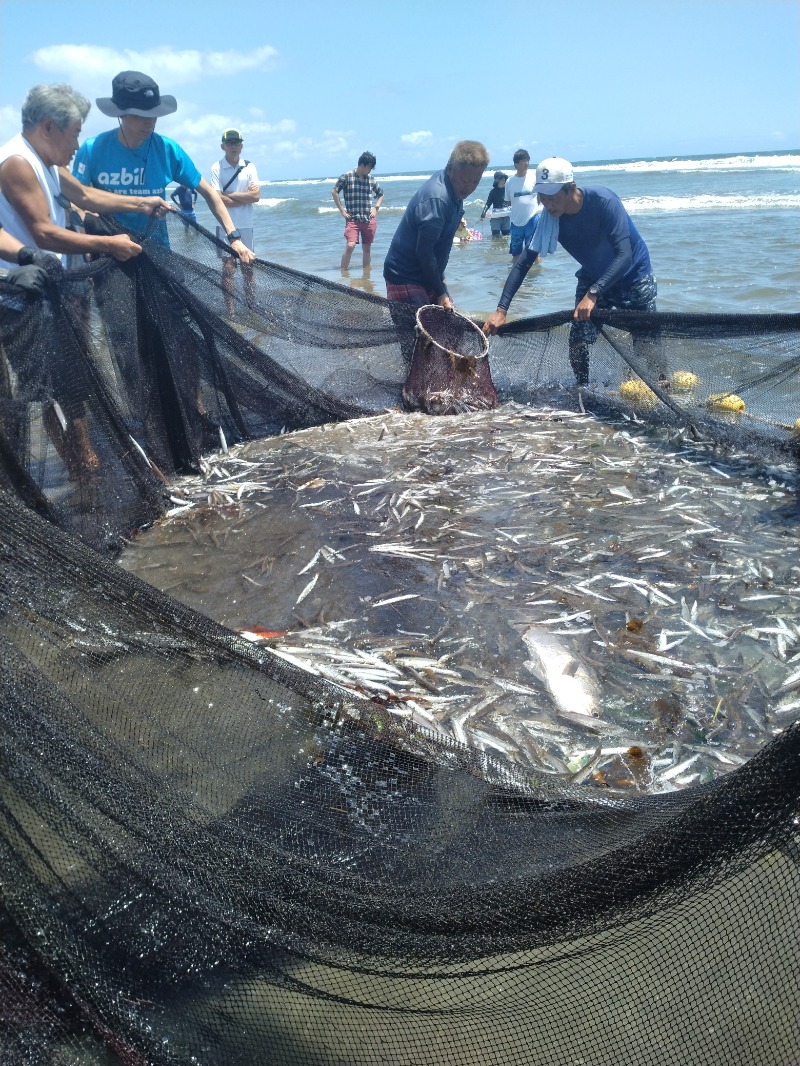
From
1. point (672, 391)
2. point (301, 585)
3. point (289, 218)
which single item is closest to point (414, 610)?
point (301, 585)

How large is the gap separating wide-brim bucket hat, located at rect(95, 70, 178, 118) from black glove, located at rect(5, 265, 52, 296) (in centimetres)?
235

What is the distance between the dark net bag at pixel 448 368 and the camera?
830cm

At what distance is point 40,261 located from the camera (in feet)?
17.3

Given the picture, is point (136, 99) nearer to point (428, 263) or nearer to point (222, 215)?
point (222, 215)

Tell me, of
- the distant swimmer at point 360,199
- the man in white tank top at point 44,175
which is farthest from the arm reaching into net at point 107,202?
the distant swimmer at point 360,199

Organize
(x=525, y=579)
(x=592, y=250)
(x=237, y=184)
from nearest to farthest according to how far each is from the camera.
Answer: (x=525, y=579)
(x=592, y=250)
(x=237, y=184)

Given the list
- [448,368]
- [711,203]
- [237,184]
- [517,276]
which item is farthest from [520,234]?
[711,203]

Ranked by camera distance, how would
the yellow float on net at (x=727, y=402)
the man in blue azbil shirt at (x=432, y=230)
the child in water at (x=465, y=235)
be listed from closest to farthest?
the yellow float on net at (x=727, y=402), the man in blue azbil shirt at (x=432, y=230), the child in water at (x=465, y=235)

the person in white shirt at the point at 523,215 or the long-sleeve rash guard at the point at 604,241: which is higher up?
the person in white shirt at the point at 523,215

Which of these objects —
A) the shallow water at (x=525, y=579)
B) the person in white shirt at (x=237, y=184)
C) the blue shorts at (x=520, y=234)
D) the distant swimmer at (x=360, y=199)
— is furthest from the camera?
the distant swimmer at (x=360, y=199)

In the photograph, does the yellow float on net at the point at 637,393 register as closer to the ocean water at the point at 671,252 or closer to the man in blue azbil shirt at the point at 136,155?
the man in blue azbil shirt at the point at 136,155

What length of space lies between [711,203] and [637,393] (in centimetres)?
3751

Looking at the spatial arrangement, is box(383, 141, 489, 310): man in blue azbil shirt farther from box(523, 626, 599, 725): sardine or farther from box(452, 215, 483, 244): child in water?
box(452, 215, 483, 244): child in water

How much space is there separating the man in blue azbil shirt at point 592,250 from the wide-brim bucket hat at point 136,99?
3578mm
